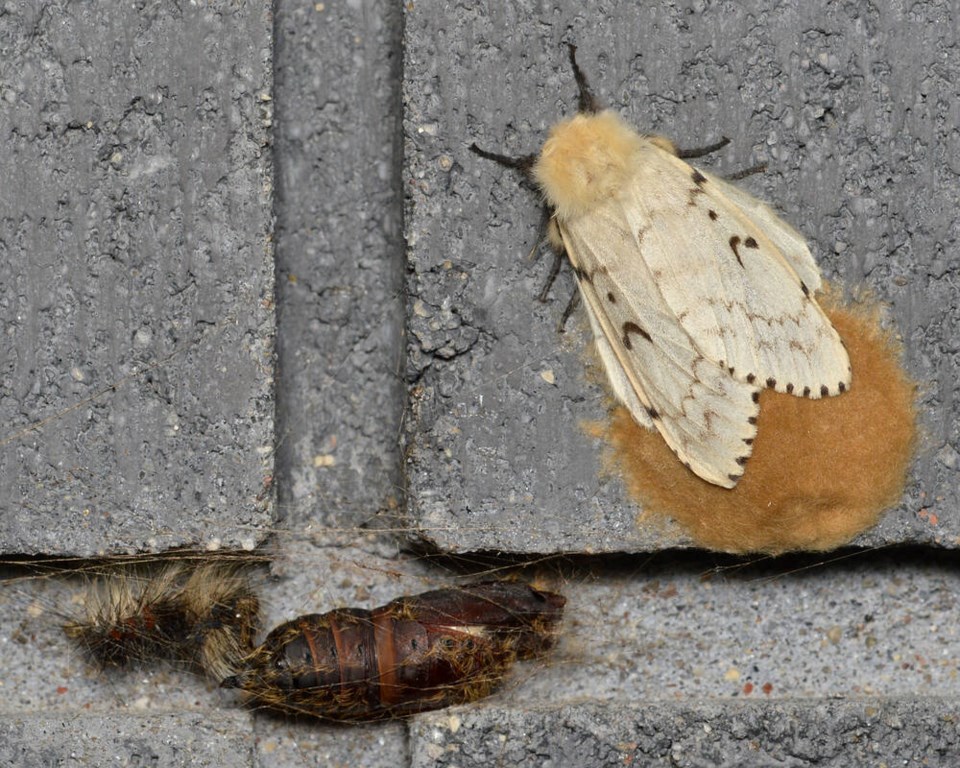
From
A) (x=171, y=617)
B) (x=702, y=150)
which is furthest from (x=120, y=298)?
(x=702, y=150)

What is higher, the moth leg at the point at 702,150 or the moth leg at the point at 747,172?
the moth leg at the point at 702,150

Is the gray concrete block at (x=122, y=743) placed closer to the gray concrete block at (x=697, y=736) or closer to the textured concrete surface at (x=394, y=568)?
the textured concrete surface at (x=394, y=568)

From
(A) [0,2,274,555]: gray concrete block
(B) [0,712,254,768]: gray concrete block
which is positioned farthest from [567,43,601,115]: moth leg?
(B) [0,712,254,768]: gray concrete block

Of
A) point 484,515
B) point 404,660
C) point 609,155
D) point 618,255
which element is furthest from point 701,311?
point 404,660

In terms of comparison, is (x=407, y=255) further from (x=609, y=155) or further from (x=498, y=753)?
(x=498, y=753)

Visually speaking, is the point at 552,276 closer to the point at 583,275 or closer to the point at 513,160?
the point at 583,275

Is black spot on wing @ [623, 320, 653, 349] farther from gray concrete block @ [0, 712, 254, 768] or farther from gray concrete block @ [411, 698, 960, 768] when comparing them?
gray concrete block @ [0, 712, 254, 768]

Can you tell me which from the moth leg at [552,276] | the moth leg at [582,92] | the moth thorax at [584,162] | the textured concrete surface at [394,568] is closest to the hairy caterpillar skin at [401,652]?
the textured concrete surface at [394,568]
